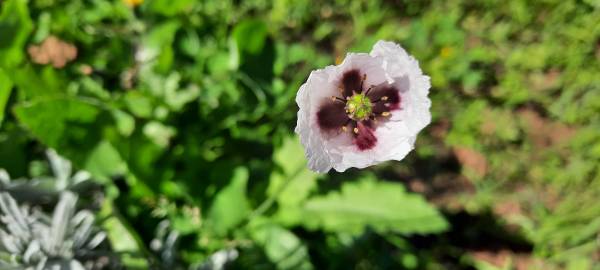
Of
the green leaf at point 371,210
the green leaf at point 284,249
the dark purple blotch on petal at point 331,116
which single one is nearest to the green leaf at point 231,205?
the green leaf at point 284,249

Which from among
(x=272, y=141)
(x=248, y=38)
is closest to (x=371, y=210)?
(x=272, y=141)

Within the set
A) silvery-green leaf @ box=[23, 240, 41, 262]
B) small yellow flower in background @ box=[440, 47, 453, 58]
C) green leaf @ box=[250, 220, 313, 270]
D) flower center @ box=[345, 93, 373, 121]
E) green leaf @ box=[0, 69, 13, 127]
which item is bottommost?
silvery-green leaf @ box=[23, 240, 41, 262]

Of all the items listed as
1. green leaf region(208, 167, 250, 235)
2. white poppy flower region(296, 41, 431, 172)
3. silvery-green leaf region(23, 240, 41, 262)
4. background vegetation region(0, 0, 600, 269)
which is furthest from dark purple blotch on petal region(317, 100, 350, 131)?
silvery-green leaf region(23, 240, 41, 262)

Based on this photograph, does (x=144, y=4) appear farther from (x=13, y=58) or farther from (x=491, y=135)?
(x=491, y=135)

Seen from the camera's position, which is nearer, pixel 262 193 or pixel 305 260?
pixel 305 260

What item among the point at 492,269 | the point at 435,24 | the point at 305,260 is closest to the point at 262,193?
the point at 305,260

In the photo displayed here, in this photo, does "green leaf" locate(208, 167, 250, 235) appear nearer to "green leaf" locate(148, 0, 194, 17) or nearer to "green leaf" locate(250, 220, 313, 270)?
"green leaf" locate(250, 220, 313, 270)

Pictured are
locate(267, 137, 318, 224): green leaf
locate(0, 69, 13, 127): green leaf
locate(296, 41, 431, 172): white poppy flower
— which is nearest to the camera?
locate(296, 41, 431, 172): white poppy flower
